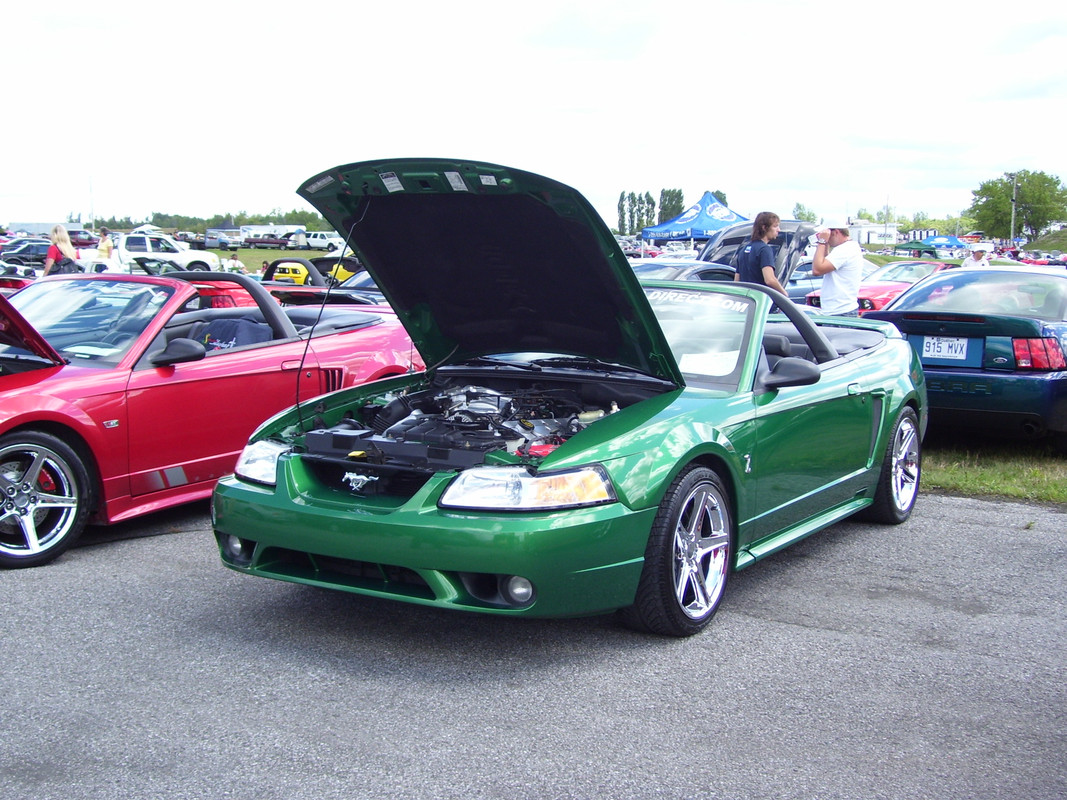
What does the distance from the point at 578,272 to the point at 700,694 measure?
5.80 ft

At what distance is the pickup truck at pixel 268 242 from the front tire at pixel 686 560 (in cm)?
6573

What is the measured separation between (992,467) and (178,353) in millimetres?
5473

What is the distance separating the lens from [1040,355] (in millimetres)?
6852

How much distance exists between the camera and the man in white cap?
9.21 m

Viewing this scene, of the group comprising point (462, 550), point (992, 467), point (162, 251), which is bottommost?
point (992, 467)

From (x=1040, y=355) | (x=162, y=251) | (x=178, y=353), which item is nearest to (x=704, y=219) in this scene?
(x=162, y=251)

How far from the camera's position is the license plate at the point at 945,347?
714 centimetres

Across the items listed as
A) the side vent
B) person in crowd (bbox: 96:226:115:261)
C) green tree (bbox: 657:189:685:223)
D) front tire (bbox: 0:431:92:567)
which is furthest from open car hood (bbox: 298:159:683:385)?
green tree (bbox: 657:189:685:223)

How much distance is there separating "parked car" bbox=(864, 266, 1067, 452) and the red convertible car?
3.70 m

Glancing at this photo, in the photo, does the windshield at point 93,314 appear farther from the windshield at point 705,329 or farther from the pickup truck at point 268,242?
the pickup truck at point 268,242

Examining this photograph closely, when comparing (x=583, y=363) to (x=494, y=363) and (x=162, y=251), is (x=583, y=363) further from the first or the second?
(x=162, y=251)

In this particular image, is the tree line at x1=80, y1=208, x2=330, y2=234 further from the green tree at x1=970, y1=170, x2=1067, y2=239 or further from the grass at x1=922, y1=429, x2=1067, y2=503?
the grass at x1=922, y1=429, x2=1067, y2=503

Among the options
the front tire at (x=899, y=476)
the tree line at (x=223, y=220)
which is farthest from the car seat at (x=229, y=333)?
the tree line at (x=223, y=220)

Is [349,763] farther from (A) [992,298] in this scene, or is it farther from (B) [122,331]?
(A) [992,298]
